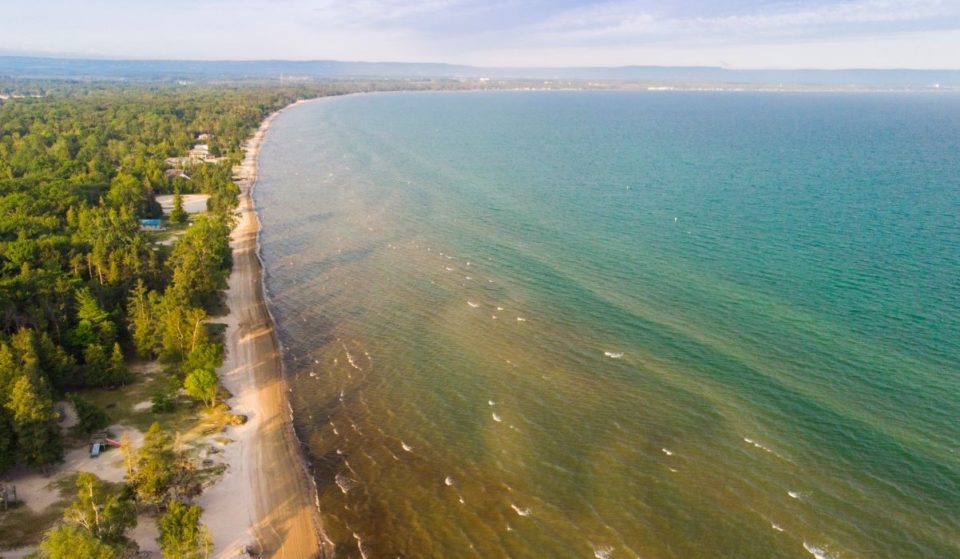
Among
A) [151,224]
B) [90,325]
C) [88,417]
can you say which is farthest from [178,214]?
[88,417]

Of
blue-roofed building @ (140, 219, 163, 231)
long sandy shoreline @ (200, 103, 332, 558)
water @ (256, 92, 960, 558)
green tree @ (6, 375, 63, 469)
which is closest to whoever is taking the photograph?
long sandy shoreline @ (200, 103, 332, 558)

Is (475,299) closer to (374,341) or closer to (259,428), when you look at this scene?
(374,341)

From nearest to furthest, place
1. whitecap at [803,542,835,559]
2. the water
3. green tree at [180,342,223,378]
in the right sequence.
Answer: whitecap at [803,542,835,559] < the water < green tree at [180,342,223,378]

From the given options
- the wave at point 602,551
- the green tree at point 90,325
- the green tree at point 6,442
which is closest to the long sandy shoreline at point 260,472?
the green tree at point 90,325

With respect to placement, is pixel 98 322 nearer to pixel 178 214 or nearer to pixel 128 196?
pixel 178 214

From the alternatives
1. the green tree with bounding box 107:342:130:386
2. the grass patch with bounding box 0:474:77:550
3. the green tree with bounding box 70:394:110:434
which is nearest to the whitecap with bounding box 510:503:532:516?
the grass patch with bounding box 0:474:77:550

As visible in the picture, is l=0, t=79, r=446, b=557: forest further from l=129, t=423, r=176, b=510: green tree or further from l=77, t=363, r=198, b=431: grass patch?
l=77, t=363, r=198, b=431: grass patch

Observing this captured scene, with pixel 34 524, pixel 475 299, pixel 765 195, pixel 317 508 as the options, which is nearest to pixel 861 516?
pixel 317 508
